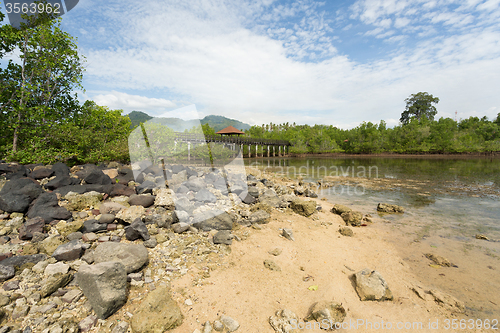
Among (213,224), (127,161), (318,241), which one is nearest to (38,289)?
(213,224)

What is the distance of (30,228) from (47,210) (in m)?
0.77

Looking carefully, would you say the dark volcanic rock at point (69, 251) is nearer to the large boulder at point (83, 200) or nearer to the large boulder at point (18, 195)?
the large boulder at point (83, 200)

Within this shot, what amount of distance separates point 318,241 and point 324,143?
6808 centimetres

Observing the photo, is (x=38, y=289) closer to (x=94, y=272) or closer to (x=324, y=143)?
(x=94, y=272)

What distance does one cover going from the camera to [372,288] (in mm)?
4023

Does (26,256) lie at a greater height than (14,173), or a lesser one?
lesser

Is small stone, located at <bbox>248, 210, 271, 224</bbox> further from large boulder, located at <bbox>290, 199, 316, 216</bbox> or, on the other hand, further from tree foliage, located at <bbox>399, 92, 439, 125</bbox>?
tree foliage, located at <bbox>399, 92, 439, 125</bbox>

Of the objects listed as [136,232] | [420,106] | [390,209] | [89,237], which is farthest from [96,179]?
[420,106]

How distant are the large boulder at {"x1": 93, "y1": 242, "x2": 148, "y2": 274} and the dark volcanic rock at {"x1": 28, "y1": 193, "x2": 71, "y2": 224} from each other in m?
2.35

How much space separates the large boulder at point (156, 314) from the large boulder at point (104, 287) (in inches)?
14.2

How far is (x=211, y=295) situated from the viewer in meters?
3.66

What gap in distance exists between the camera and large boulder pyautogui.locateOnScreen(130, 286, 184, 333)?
2.89 m

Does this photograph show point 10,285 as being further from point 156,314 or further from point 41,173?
point 41,173

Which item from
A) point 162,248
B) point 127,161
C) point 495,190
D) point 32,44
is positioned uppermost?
point 32,44
